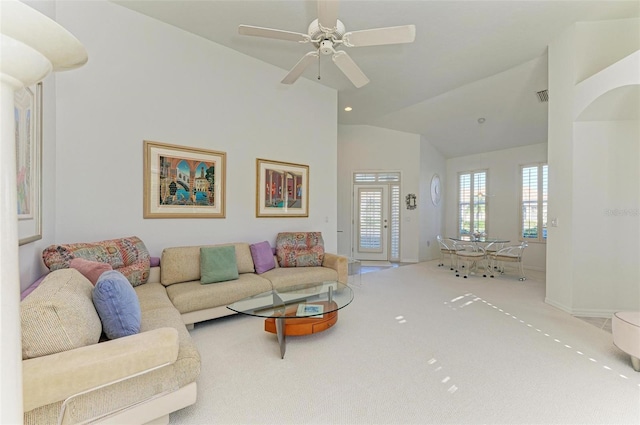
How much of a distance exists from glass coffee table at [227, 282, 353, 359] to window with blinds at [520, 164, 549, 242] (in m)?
5.76

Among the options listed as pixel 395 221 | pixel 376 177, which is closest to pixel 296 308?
pixel 395 221

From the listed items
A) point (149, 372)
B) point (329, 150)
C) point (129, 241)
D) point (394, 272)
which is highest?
point (329, 150)

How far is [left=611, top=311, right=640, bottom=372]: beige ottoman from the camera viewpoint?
7.34 feet

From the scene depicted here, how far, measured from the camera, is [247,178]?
4.30 meters

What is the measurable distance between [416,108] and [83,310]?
6611mm

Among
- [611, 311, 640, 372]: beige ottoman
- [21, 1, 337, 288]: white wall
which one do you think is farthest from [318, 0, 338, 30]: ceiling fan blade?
[611, 311, 640, 372]: beige ottoman

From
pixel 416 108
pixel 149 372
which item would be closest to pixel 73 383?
pixel 149 372

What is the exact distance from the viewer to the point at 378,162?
7.57 meters

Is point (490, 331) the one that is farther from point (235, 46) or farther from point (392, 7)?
point (235, 46)

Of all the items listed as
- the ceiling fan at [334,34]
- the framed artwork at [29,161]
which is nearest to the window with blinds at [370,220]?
the ceiling fan at [334,34]

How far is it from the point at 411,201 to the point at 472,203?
190 cm

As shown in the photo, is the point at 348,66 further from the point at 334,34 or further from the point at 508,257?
the point at 508,257

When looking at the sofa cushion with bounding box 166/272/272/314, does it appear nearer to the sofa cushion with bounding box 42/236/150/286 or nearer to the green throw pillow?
the green throw pillow

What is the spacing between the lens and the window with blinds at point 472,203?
7695 mm
